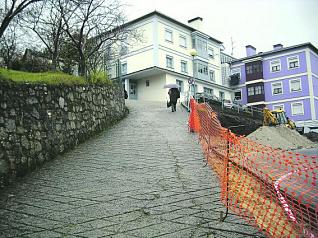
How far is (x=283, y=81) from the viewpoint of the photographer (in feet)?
146

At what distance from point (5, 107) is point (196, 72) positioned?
113 feet

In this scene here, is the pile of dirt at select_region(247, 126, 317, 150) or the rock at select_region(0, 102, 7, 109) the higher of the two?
the rock at select_region(0, 102, 7, 109)

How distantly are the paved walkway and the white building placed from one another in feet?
83.3

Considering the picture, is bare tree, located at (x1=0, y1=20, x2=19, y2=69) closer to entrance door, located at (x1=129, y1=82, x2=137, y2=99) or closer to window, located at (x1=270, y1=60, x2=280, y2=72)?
entrance door, located at (x1=129, y1=82, x2=137, y2=99)

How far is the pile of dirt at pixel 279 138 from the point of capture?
19.2 m

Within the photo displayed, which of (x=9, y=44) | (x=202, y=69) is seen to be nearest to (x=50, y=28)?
(x=9, y=44)

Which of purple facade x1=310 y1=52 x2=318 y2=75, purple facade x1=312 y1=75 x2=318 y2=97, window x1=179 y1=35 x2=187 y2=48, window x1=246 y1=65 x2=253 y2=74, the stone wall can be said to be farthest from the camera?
window x1=246 y1=65 x2=253 y2=74

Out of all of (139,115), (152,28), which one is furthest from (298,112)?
(139,115)

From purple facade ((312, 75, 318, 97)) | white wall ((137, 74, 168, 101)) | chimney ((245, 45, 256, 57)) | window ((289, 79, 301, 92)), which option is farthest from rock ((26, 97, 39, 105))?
chimney ((245, 45, 256, 57))

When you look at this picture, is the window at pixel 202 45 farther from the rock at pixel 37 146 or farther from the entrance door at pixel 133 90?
the rock at pixel 37 146

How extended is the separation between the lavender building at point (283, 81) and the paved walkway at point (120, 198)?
124 feet

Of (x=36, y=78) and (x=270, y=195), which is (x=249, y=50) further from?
(x=270, y=195)

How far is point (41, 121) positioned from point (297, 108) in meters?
41.0

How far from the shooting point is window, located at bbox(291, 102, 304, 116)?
42700 mm
